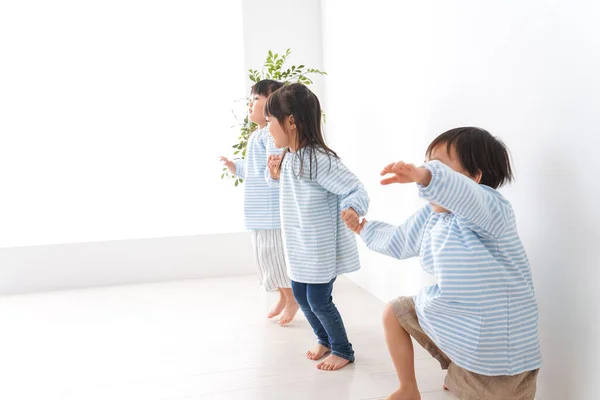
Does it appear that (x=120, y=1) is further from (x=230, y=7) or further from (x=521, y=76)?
(x=521, y=76)

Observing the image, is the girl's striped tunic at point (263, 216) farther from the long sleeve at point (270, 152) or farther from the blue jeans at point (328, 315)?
the blue jeans at point (328, 315)

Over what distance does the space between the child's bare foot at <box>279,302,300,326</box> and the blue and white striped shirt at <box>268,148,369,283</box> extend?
50cm

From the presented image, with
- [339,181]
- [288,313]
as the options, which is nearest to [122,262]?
[288,313]

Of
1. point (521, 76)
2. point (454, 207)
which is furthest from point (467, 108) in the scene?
point (454, 207)

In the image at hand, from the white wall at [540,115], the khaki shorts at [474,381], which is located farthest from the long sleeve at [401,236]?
Result: the white wall at [540,115]

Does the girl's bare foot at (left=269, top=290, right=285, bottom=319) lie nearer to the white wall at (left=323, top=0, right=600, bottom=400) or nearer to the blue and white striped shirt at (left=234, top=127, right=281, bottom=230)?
the blue and white striped shirt at (left=234, top=127, right=281, bottom=230)

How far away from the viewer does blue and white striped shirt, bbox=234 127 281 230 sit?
95.2 inches

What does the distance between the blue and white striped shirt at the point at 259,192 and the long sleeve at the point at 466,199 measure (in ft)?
3.81

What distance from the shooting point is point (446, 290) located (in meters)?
1.41

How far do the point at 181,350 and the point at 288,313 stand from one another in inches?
19.0

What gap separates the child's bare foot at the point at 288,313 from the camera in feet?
7.89

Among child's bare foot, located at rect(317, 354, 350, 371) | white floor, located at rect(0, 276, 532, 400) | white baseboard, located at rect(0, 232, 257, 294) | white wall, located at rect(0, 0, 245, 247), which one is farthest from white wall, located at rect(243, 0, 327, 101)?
child's bare foot, located at rect(317, 354, 350, 371)

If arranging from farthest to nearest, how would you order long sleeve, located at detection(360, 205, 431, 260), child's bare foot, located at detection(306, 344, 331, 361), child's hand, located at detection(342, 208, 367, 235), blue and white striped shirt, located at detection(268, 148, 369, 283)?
child's bare foot, located at detection(306, 344, 331, 361), blue and white striped shirt, located at detection(268, 148, 369, 283), child's hand, located at detection(342, 208, 367, 235), long sleeve, located at detection(360, 205, 431, 260)

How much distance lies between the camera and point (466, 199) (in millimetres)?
1292
